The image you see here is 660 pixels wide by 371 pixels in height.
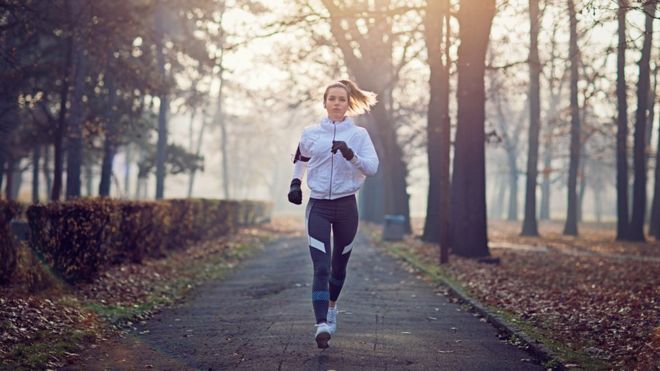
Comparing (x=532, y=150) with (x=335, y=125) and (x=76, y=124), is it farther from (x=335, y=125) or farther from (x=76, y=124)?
(x=335, y=125)

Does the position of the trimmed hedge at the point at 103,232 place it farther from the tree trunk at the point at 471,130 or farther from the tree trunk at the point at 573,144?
the tree trunk at the point at 573,144

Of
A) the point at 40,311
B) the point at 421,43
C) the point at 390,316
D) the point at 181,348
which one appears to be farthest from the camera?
the point at 421,43

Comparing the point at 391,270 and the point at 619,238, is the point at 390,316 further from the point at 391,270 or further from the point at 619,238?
the point at 619,238

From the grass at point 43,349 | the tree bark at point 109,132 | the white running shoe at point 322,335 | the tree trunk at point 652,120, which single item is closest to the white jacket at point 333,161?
the white running shoe at point 322,335

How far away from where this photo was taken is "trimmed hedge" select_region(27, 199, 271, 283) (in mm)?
10609

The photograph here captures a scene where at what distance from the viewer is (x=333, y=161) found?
6.88 m

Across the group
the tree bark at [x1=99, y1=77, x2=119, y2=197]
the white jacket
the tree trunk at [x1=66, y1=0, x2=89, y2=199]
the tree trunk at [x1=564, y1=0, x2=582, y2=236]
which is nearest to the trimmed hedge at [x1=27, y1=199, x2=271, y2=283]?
the tree trunk at [x1=66, y1=0, x2=89, y2=199]

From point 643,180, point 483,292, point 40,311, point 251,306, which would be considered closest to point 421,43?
point 643,180

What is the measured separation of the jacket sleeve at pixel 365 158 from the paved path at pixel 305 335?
59.9 inches

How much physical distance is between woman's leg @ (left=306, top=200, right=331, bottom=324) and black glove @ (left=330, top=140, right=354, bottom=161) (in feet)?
1.55

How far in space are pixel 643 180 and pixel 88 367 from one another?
83.5ft

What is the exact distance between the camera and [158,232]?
51.6 feet

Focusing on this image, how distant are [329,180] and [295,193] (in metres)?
0.30

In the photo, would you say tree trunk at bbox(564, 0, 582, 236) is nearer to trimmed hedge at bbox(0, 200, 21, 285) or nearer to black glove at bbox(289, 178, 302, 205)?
trimmed hedge at bbox(0, 200, 21, 285)
